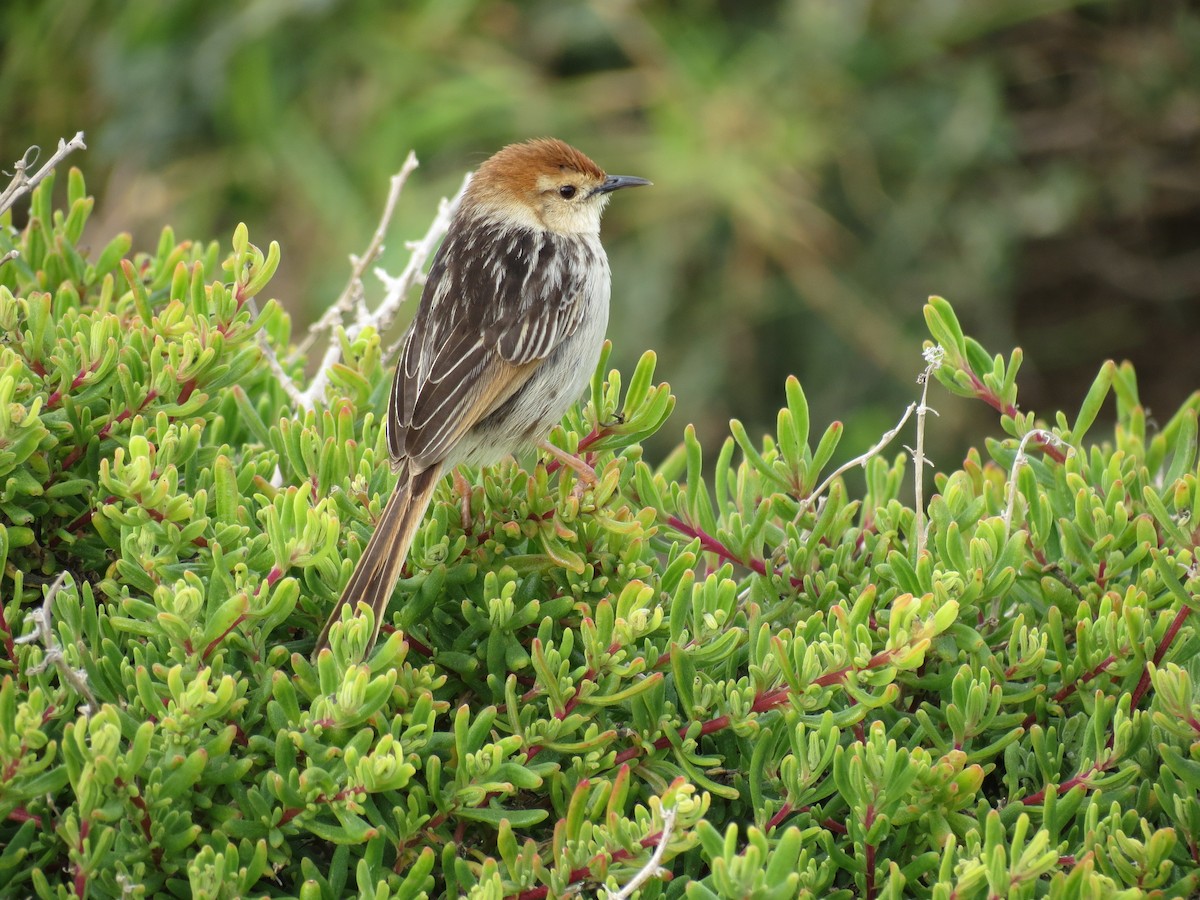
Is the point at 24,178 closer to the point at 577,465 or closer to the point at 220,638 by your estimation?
the point at 220,638

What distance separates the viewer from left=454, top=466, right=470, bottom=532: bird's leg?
10.3 feet

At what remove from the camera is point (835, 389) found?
8.82 metres

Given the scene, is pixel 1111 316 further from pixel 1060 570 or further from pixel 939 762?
pixel 939 762

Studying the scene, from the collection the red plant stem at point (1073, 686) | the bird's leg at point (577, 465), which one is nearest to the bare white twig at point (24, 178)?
the bird's leg at point (577, 465)

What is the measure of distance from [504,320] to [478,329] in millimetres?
81

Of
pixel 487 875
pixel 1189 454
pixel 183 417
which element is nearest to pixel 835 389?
pixel 1189 454

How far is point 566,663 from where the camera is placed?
2658 millimetres

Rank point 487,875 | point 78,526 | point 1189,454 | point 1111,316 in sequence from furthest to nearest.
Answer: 1. point 1111,316
2. point 1189,454
3. point 78,526
4. point 487,875

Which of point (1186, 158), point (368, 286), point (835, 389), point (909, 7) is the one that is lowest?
point (835, 389)

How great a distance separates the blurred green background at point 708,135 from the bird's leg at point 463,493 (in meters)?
5.02

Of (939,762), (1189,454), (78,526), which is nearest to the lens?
(939,762)

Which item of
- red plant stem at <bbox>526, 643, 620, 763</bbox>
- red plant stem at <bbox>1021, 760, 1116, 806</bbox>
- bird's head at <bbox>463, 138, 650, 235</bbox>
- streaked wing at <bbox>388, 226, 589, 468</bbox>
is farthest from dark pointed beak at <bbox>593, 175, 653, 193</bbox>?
red plant stem at <bbox>1021, 760, 1116, 806</bbox>

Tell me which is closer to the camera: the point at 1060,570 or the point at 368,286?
the point at 1060,570

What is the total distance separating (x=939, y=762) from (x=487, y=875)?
851mm
